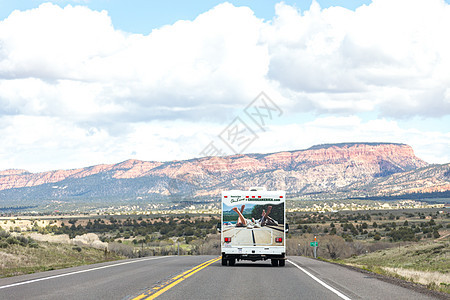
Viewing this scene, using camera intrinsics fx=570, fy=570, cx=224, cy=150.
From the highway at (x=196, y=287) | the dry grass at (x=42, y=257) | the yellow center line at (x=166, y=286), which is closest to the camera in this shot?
the yellow center line at (x=166, y=286)

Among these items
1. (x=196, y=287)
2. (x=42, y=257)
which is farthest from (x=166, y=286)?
(x=42, y=257)

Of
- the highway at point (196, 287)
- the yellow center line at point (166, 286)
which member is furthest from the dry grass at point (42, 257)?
the yellow center line at point (166, 286)

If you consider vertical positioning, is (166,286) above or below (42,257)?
above

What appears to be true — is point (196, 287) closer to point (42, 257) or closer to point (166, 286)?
point (166, 286)

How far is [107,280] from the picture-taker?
57.6 feet

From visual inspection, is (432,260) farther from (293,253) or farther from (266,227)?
(293,253)

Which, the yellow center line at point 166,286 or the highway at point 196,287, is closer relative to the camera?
the yellow center line at point 166,286

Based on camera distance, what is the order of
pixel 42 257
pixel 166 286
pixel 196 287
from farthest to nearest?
1. pixel 42 257
2. pixel 166 286
3. pixel 196 287

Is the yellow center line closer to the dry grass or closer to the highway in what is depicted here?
the highway

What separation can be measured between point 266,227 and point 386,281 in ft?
23.3

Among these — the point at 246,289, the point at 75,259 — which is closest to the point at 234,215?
the point at 246,289

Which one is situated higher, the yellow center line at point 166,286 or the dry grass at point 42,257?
the yellow center line at point 166,286

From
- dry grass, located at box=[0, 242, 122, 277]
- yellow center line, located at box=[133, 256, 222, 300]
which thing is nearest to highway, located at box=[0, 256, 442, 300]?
yellow center line, located at box=[133, 256, 222, 300]

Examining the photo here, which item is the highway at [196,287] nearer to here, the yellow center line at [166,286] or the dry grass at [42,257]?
A: the yellow center line at [166,286]
